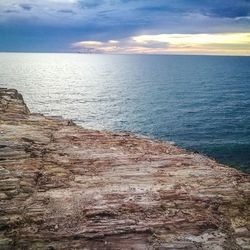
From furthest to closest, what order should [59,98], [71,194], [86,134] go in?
[59,98] < [86,134] < [71,194]

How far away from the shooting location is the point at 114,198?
2392 centimetres

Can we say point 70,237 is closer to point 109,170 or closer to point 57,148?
point 109,170

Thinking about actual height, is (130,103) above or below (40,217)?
below

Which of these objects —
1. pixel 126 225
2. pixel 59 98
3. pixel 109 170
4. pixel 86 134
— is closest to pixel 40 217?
pixel 126 225

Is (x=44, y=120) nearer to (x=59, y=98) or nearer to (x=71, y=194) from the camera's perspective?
(x=71, y=194)

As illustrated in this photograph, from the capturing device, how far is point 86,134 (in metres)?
41.6

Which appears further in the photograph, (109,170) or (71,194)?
(109,170)

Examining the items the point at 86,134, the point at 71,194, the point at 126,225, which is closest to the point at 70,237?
the point at 126,225

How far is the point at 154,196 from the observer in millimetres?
24469

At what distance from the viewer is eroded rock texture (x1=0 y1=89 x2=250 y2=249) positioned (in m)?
19.7

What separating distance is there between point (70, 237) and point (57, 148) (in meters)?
16.1

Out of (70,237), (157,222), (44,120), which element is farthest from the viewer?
(44,120)

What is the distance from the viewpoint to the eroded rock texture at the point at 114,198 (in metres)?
19.7

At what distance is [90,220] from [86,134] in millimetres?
21138
